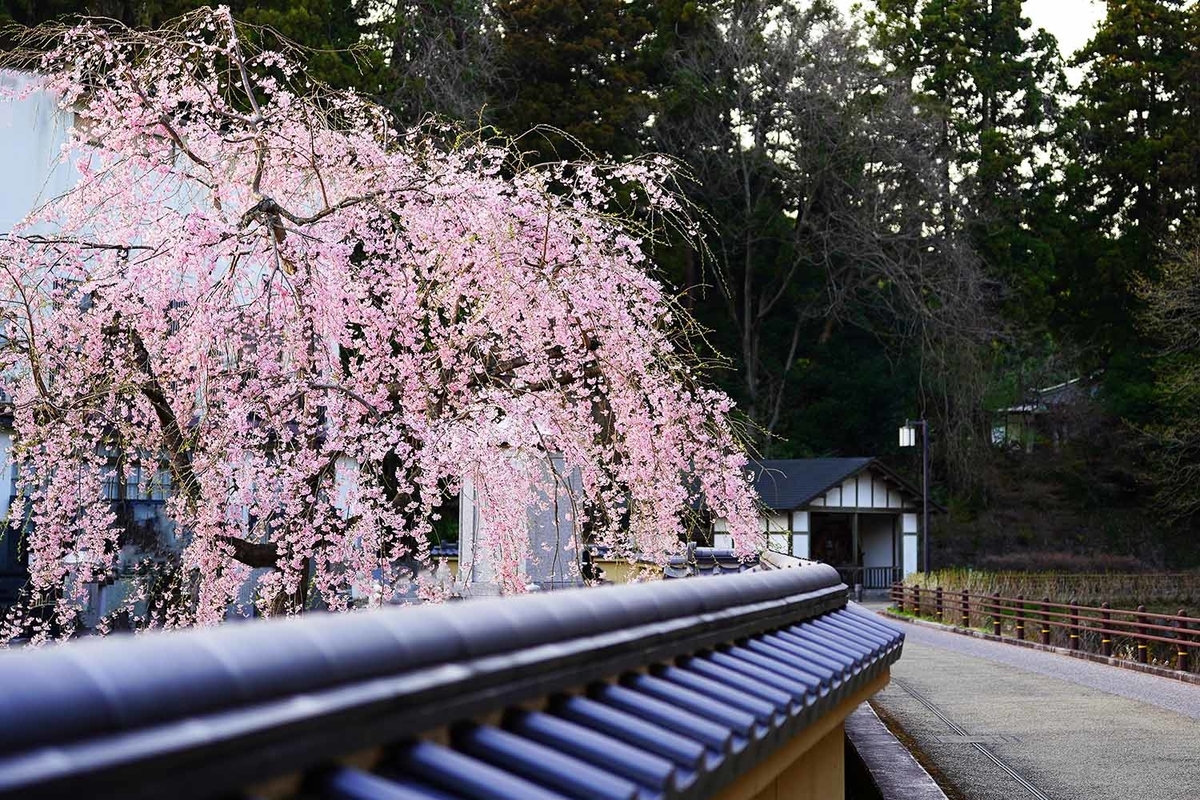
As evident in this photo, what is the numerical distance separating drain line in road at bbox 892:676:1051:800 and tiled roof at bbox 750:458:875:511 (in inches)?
722

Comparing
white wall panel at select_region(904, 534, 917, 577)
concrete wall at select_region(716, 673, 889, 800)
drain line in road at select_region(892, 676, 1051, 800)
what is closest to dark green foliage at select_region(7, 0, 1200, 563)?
white wall panel at select_region(904, 534, 917, 577)

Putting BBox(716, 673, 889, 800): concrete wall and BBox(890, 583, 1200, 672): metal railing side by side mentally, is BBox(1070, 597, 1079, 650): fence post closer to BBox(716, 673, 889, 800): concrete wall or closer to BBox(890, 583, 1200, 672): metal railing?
BBox(890, 583, 1200, 672): metal railing

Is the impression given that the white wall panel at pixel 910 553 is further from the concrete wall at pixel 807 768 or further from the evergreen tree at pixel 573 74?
the concrete wall at pixel 807 768

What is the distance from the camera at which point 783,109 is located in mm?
38312

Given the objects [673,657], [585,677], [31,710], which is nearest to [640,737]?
[585,677]

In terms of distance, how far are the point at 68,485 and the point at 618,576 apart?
5877 mm

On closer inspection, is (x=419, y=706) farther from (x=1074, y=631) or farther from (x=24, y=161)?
(x=1074, y=631)

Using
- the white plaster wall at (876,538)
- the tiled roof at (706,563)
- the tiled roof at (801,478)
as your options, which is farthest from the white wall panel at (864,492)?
the tiled roof at (706,563)

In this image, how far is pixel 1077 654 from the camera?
19703 millimetres

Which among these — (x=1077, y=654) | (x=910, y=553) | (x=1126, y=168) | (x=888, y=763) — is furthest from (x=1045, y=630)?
(x=1126, y=168)

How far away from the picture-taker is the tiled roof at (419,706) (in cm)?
130

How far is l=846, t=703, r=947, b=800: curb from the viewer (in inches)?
331

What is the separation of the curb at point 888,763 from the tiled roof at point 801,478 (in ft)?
75.3

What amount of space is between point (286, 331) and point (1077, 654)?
15.5 metres
